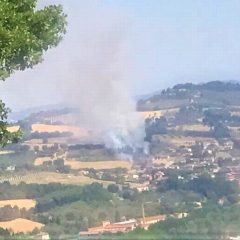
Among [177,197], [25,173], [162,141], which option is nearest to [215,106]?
[162,141]

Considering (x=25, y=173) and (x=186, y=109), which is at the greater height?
(x=186, y=109)

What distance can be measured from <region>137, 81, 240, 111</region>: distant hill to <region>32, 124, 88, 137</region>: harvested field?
787 centimetres

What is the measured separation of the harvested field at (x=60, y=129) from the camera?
153 ft

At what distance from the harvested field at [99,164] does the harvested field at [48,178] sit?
2.22 metres

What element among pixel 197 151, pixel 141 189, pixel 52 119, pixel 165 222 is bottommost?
pixel 165 222

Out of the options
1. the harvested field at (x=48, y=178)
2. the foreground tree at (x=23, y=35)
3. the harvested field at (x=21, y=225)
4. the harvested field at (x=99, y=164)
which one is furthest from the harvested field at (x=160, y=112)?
the foreground tree at (x=23, y=35)

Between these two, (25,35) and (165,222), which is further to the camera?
(165,222)

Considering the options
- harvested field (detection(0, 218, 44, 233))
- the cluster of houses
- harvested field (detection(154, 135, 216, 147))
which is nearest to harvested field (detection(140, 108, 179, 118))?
harvested field (detection(154, 135, 216, 147))

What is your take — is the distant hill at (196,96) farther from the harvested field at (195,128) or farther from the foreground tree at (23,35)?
the foreground tree at (23,35)

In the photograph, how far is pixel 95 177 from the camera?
38.0m

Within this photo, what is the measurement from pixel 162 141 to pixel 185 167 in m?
6.97

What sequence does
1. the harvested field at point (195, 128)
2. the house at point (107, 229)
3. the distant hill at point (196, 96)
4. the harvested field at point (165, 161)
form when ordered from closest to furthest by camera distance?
the house at point (107, 229) → the harvested field at point (165, 161) → the harvested field at point (195, 128) → the distant hill at point (196, 96)

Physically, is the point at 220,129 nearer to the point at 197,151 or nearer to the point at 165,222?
the point at 197,151

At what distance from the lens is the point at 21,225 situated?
2373 cm
